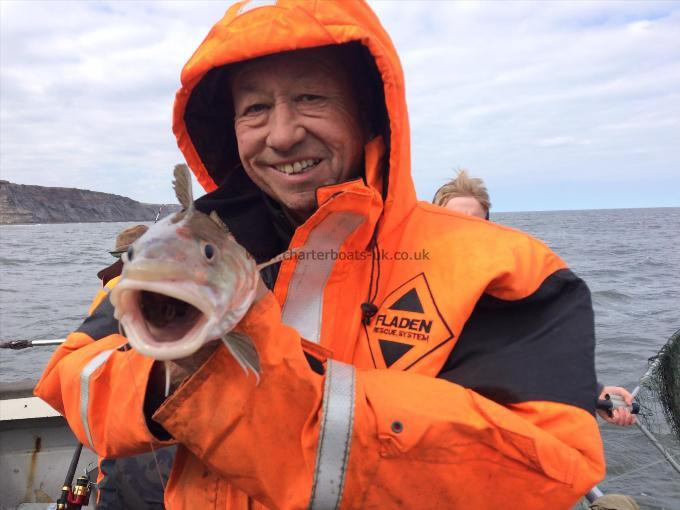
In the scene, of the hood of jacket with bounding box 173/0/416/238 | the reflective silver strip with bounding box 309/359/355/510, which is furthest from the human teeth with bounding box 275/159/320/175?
the reflective silver strip with bounding box 309/359/355/510

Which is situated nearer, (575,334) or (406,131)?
(575,334)

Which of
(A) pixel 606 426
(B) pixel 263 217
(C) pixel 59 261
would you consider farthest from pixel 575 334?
(C) pixel 59 261

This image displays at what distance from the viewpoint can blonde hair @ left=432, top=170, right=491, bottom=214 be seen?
563 cm

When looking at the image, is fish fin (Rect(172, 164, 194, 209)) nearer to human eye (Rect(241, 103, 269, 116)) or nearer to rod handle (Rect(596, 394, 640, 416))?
human eye (Rect(241, 103, 269, 116))

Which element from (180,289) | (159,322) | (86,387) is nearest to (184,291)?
(180,289)

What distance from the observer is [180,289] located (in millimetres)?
1265

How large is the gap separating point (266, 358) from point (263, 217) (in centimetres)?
119

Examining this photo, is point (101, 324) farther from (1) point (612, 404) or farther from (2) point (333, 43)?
(1) point (612, 404)

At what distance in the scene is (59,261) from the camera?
26.0 m

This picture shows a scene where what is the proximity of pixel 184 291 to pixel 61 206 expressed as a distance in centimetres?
13063

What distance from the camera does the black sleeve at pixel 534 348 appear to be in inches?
68.3

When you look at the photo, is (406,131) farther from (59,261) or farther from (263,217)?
(59,261)

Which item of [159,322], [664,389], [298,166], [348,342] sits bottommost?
[664,389]

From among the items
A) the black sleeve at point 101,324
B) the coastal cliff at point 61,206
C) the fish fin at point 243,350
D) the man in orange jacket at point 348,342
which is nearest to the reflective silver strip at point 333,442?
the man in orange jacket at point 348,342
